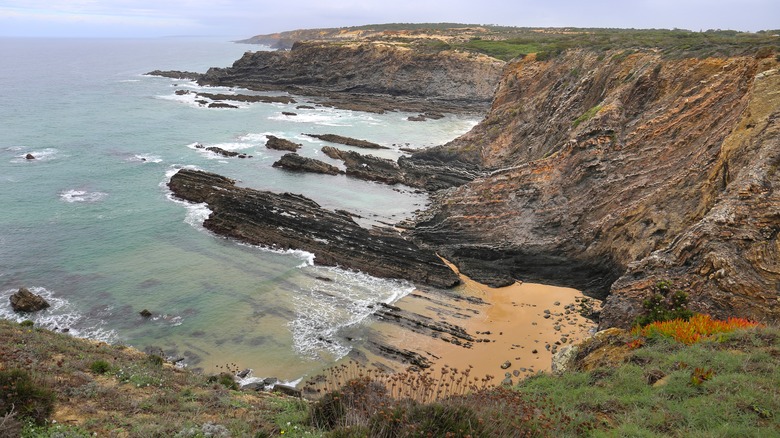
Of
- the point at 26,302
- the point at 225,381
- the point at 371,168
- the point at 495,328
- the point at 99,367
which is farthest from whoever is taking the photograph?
the point at 371,168

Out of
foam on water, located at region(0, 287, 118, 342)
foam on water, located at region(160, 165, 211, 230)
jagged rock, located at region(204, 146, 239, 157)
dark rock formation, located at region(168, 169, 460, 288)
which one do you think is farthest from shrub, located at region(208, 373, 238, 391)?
jagged rock, located at region(204, 146, 239, 157)

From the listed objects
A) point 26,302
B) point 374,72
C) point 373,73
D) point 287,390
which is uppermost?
point 374,72

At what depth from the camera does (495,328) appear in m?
19.6

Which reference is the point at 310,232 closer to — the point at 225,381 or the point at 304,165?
the point at 225,381

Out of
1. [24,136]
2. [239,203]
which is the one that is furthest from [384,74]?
[239,203]

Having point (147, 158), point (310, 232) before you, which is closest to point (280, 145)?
point (147, 158)

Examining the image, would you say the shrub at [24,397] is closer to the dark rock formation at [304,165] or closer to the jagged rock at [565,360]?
the jagged rock at [565,360]

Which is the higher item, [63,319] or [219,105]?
[219,105]

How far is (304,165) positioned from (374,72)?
49.1m

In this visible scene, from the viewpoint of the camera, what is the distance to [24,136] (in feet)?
159

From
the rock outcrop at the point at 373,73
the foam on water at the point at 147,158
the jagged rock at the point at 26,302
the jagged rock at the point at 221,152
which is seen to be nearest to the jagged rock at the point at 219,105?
the rock outcrop at the point at 373,73

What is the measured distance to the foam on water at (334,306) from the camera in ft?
61.6

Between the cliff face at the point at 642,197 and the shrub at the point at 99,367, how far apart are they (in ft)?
48.3

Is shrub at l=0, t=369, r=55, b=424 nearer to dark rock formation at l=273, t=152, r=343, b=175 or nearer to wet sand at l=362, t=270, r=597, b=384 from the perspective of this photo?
wet sand at l=362, t=270, r=597, b=384
